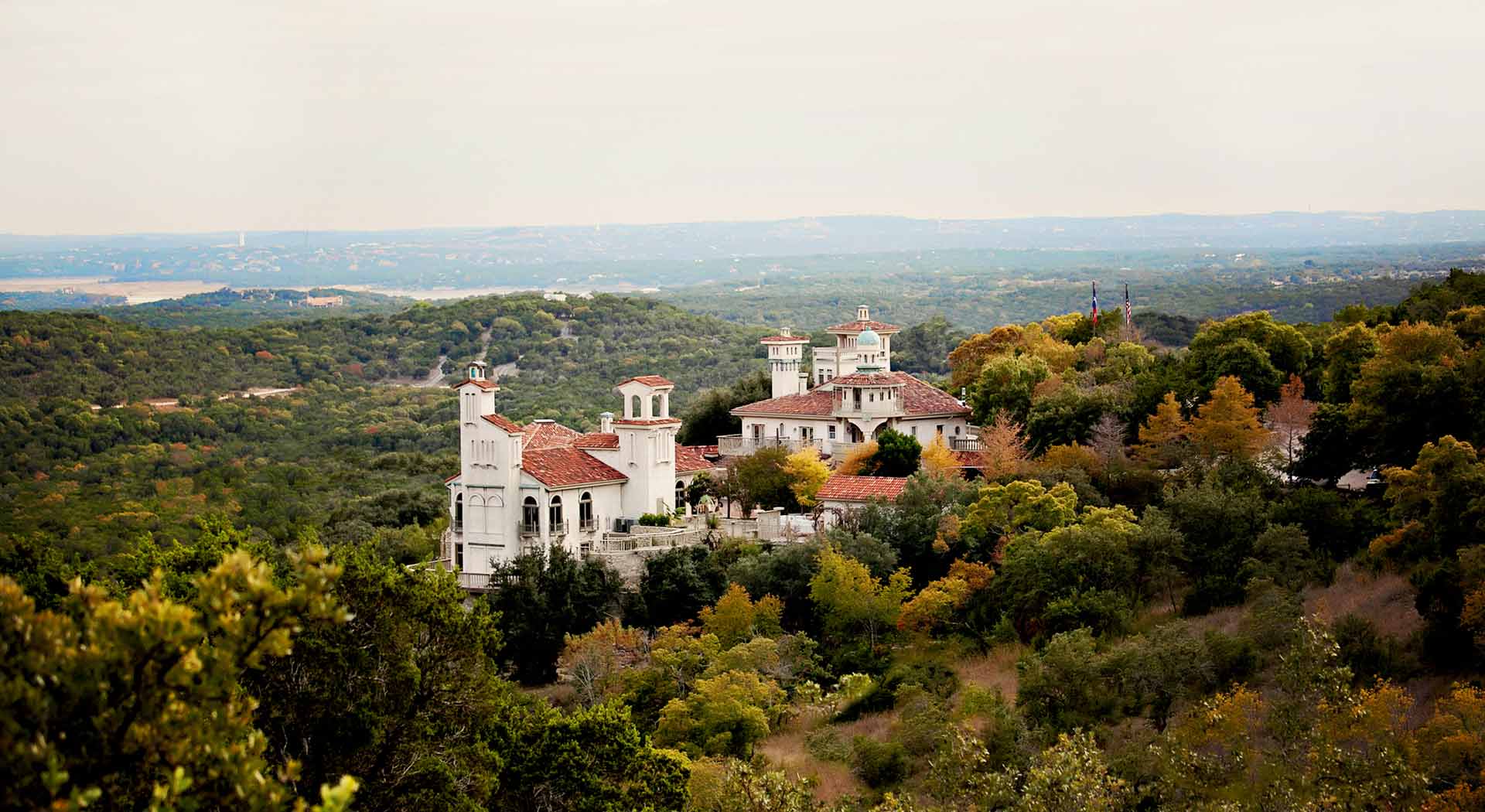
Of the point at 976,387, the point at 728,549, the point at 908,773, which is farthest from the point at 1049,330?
the point at 908,773

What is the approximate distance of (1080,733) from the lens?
2592cm

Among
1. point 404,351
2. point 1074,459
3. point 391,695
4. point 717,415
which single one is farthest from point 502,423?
point 404,351

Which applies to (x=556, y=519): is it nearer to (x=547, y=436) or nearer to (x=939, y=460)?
(x=547, y=436)

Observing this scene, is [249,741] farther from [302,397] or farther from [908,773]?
[302,397]

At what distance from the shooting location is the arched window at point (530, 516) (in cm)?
4175

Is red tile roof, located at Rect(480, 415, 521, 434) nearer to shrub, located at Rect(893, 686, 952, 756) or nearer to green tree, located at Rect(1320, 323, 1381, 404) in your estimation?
shrub, located at Rect(893, 686, 952, 756)

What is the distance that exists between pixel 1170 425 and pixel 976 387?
953 cm

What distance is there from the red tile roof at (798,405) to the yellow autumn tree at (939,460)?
5714 mm

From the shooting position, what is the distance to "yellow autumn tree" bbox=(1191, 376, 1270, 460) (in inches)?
1651

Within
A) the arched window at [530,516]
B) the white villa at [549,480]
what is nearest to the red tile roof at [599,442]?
the white villa at [549,480]

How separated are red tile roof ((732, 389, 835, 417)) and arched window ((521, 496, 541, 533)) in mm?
13432

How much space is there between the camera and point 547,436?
151 feet

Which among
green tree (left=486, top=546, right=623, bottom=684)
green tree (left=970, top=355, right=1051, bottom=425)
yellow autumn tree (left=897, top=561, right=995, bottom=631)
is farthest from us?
green tree (left=970, top=355, right=1051, bottom=425)

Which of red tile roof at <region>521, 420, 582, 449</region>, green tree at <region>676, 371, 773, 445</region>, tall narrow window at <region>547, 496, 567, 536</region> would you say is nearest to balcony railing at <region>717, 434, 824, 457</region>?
green tree at <region>676, 371, 773, 445</region>
